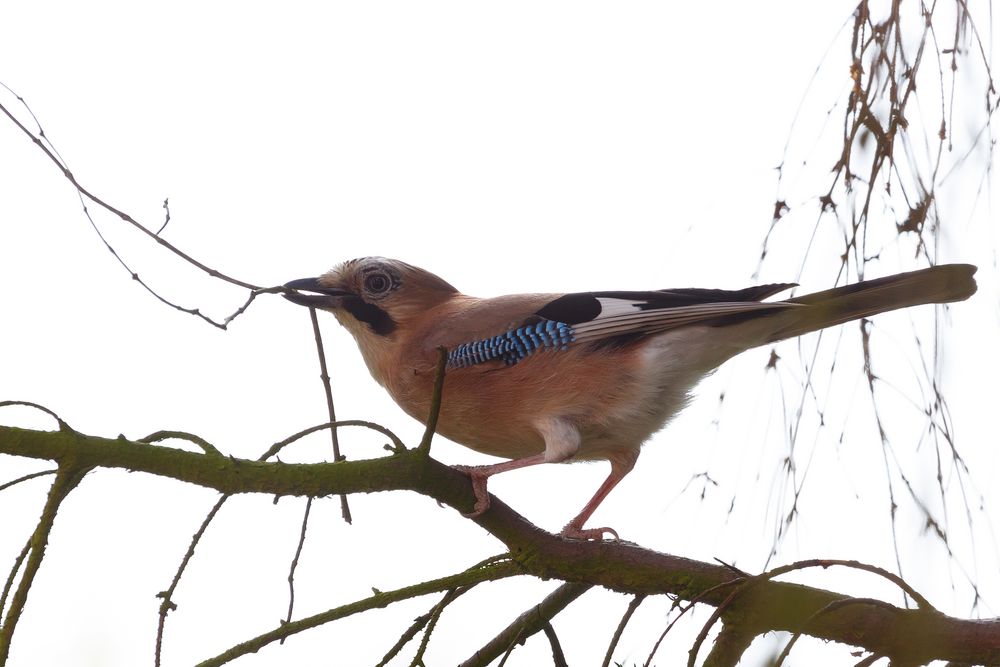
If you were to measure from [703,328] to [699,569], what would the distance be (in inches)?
51.5

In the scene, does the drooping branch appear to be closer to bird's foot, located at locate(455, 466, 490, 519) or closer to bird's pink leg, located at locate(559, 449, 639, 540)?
bird's foot, located at locate(455, 466, 490, 519)

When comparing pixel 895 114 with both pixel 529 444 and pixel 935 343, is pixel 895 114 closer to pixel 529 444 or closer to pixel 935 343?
pixel 935 343

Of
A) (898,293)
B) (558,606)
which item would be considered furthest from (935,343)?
(558,606)

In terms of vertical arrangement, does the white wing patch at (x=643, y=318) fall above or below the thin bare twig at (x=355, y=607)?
above

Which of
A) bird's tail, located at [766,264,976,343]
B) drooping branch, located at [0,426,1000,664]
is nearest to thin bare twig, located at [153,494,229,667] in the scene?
drooping branch, located at [0,426,1000,664]

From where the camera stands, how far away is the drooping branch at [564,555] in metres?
2.27

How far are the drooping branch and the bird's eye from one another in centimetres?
169

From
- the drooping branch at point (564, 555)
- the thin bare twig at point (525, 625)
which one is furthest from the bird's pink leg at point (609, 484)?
the drooping branch at point (564, 555)

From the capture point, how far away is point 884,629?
107 inches

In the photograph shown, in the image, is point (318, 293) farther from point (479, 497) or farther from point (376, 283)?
point (479, 497)

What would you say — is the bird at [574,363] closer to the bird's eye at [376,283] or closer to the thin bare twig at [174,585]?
the bird's eye at [376,283]

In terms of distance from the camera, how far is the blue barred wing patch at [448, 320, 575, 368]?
396 centimetres

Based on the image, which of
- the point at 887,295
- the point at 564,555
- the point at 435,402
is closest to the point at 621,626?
the point at 564,555

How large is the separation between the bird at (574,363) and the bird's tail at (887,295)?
44cm
